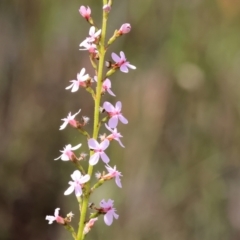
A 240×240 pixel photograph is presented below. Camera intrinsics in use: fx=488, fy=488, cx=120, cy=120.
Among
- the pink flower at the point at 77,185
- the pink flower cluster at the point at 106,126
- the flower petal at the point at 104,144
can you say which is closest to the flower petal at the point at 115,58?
the pink flower cluster at the point at 106,126

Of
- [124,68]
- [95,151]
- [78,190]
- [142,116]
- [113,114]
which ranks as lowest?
[78,190]

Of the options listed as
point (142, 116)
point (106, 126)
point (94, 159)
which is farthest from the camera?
point (142, 116)

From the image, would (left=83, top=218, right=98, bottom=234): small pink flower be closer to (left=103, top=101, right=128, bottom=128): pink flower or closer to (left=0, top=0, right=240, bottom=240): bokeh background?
(left=103, top=101, right=128, bottom=128): pink flower

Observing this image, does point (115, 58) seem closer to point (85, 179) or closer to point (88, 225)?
point (85, 179)

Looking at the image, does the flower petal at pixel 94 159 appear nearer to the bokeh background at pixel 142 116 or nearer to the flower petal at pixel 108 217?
the flower petal at pixel 108 217

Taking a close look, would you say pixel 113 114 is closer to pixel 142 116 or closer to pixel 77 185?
pixel 77 185

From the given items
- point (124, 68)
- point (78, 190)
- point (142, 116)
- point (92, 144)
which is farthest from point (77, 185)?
point (142, 116)

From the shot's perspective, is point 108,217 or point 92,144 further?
point 108,217

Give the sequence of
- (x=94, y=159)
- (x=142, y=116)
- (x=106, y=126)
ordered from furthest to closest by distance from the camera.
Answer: (x=142, y=116), (x=106, y=126), (x=94, y=159)

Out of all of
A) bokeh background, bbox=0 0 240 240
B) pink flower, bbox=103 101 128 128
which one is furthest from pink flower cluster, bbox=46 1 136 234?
bokeh background, bbox=0 0 240 240

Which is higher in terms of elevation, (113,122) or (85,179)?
(113,122)
